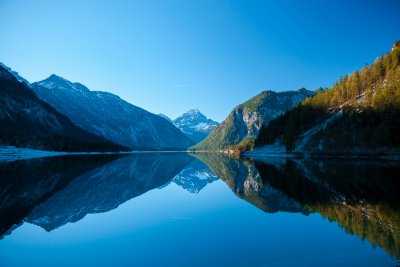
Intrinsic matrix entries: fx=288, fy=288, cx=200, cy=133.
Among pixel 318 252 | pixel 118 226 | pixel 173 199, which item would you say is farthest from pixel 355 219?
pixel 173 199

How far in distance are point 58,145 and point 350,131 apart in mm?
136544

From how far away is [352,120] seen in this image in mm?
103125

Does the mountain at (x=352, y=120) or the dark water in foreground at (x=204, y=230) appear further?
the mountain at (x=352, y=120)

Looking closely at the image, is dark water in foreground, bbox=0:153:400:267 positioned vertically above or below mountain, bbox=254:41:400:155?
below

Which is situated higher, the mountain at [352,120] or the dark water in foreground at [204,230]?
the mountain at [352,120]

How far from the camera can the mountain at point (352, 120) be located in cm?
8469

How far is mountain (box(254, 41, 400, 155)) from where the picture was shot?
84688 mm

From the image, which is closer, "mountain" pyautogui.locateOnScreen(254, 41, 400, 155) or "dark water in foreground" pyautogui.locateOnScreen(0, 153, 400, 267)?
"dark water in foreground" pyautogui.locateOnScreen(0, 153, 400, 267)

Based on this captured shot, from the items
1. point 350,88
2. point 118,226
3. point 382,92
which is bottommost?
point 118,226

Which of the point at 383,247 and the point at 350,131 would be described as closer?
the point at 383,247

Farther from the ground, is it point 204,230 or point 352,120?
point 352,120

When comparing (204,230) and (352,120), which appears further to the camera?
(352,120)

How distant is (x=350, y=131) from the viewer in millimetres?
97875

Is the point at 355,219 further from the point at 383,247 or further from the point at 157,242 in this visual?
the point at 157,242
